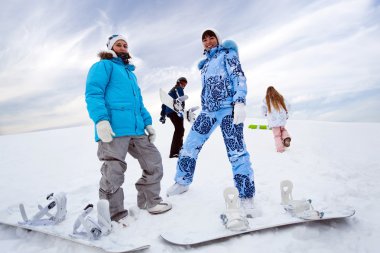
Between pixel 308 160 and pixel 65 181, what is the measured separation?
4905 mm

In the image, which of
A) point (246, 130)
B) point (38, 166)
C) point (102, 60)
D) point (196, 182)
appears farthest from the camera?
point (246, 130)

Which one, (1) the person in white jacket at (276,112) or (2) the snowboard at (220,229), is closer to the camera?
(2) the snowboard at (220,229)

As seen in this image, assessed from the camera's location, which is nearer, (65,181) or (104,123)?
(104,123)

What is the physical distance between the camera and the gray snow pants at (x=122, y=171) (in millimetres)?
2934

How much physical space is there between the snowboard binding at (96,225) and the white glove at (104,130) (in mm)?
613

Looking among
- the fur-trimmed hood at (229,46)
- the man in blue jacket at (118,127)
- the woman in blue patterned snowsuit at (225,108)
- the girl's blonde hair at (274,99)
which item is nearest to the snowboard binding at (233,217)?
the woman in blue patterned snowsuit at (225,108)

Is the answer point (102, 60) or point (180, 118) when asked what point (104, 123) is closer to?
point (102, 60)

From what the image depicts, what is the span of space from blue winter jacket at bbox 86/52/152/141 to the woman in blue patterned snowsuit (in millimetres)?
791

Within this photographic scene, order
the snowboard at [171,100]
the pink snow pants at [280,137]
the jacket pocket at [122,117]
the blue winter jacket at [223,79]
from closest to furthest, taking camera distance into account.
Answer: the jacket pocket at [122,117] < the blue winter jacket at [223,79] < the snowboard at [171,100] < the pink snow pants at [280,137]

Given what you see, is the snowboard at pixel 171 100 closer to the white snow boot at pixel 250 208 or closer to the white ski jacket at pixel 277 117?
the white ski jacket at pixel 277 117

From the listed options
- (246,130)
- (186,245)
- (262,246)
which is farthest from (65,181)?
(246,130)

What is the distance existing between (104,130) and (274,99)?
17.9 feet

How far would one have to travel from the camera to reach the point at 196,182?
178 inches

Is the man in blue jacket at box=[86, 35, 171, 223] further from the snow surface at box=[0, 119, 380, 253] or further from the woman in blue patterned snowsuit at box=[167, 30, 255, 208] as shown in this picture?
the woman in blue patterned snowsuit at box=[167, 30, 255, 208]
